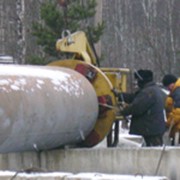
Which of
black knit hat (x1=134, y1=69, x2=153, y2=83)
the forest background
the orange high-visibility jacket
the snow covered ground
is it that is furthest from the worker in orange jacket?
the forest background

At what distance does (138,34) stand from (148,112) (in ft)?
158

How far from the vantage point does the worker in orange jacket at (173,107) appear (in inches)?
516

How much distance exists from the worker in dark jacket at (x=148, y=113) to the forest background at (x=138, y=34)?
98.6ft

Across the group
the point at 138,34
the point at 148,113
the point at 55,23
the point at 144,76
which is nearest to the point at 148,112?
the point at 148,113

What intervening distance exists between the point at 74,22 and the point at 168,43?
2540 centimetres

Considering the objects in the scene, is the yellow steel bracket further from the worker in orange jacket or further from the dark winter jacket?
the dark winter jacket

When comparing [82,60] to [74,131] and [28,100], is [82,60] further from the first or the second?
[28,100]

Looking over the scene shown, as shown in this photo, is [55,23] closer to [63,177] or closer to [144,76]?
[144,76]

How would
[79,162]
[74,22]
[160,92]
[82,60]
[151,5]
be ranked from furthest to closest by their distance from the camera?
[151,5], [74,22], [82,60], [160,92], [79,162]

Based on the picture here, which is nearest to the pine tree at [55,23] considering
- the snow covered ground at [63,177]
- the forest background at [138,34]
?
the forest background at [138,34]

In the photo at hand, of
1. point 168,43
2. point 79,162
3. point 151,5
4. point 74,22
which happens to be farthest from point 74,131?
point 151,5

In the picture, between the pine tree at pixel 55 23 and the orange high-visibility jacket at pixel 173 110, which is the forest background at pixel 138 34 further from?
the orange high-visibility jacket at pixel 173 110

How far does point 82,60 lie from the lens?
13711mm

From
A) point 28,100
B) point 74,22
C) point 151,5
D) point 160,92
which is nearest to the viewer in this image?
point 28,100
